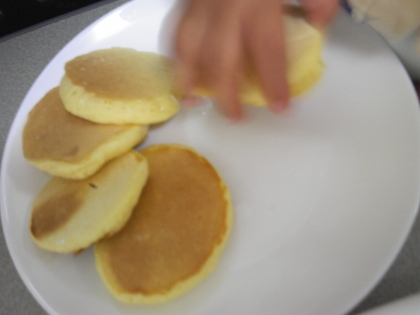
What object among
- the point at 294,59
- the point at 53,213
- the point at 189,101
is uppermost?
the point at 294,59

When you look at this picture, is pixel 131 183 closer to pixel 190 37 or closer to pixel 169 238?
pixel 169 238

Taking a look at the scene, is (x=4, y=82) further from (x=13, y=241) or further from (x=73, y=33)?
(x=13, y=241)

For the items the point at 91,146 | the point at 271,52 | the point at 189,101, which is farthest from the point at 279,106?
the point at 91,146

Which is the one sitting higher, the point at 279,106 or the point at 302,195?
the point at 279,106

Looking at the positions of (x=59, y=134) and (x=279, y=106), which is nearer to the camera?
(x=279, y=106)

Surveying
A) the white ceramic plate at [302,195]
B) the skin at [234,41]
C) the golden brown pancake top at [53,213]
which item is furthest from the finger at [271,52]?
the golden brown pancake top at [53,213]

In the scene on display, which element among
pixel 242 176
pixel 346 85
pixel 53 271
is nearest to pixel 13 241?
pixel 53 271

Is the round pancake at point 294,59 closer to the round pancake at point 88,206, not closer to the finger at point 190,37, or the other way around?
the finger at point 190,37
